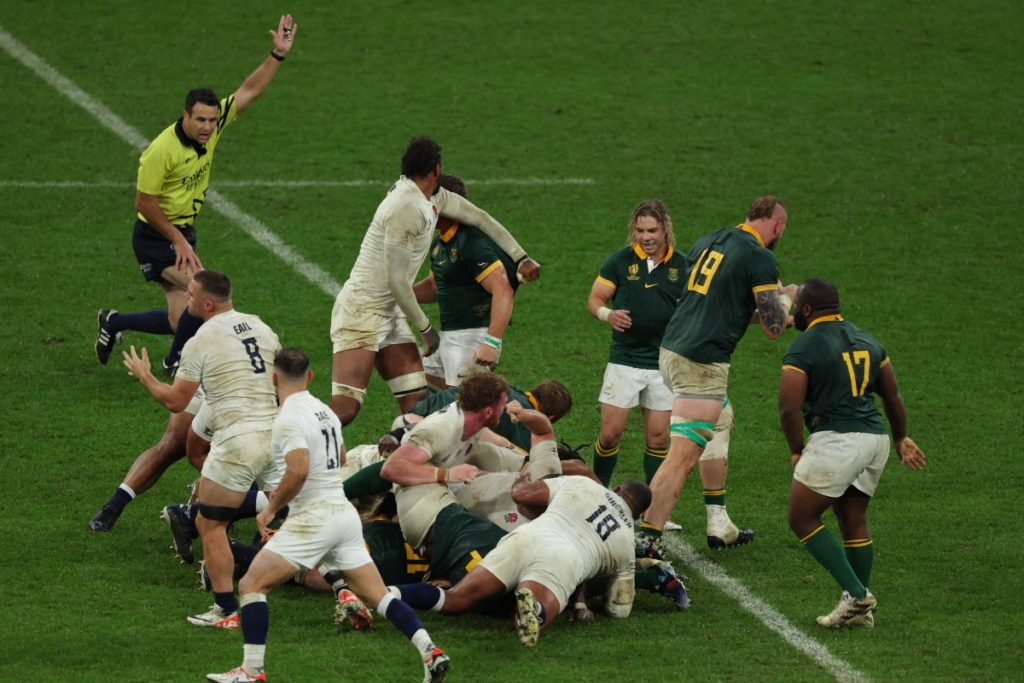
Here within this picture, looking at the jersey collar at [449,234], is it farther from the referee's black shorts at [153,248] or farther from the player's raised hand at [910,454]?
the player's raised hand at [910,454]

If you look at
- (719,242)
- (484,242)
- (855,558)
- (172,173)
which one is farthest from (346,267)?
(855,558)

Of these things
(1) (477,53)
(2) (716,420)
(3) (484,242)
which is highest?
(1) (477,53)

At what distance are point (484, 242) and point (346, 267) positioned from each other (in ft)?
15.3

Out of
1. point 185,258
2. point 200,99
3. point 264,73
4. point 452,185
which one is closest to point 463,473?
point 452,185

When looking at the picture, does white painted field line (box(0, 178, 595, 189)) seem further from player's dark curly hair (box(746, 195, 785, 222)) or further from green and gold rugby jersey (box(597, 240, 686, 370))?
player's dark curly hair (box(746, 195, 785, 222))

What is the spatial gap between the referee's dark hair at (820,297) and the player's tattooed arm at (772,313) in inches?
27.1

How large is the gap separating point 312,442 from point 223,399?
1136 millimetres

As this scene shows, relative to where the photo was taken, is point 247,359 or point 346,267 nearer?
point 247,359

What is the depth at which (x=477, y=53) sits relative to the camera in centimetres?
2162

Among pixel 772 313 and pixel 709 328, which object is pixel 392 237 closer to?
pixel 709 328

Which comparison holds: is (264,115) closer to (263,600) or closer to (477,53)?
(477,53)

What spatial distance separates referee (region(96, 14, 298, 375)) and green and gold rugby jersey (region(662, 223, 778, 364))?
412 cm

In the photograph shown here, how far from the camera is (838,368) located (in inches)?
371

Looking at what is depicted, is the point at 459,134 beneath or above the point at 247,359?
above
